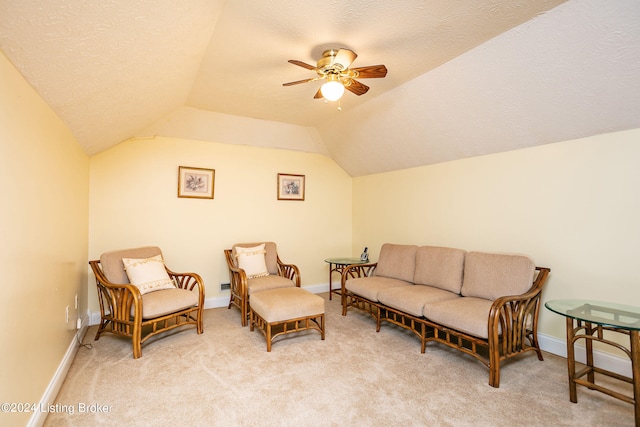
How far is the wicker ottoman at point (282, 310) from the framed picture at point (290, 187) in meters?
1.83

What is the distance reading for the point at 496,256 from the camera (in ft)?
9.47

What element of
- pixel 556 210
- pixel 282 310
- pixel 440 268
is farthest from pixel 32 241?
pixel 556 210

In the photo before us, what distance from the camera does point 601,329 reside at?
201 centimetres

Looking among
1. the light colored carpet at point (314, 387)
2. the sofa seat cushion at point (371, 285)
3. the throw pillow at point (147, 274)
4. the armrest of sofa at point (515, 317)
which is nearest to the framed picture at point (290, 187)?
the sofa seat cushion at point (371, 285)

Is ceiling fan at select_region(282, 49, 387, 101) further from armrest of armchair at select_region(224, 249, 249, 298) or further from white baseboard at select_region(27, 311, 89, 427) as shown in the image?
white baseboard at select_region(27, 311, 89, 427)

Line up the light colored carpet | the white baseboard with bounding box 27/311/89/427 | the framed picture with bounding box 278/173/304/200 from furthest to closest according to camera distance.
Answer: the framed picture with bounding box 278/173/304/200 < the light colored carpet < the white baseboard with bounding box 27/311/89/427

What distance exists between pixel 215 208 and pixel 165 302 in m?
1.62

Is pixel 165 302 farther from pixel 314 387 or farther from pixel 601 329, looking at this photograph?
pixel 601 329

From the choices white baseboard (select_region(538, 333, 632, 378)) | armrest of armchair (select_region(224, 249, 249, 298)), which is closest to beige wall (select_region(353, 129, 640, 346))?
white baseboard (select_region(538, 333, 632, 378))

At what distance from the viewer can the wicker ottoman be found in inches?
112

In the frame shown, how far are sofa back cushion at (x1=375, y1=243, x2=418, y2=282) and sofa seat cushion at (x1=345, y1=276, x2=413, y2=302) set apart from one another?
0.09m

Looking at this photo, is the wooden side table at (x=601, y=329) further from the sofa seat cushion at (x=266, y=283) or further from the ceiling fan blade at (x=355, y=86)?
the sofa seat cushion at (x=266, y=283)

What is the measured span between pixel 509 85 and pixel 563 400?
7.70 ft

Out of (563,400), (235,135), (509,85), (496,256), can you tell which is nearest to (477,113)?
(509,85)
